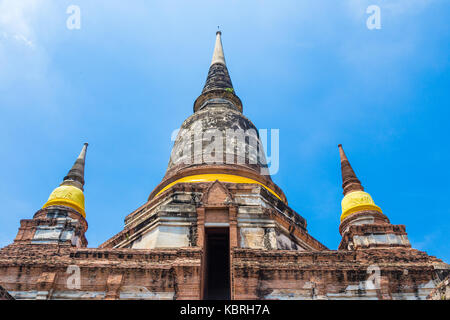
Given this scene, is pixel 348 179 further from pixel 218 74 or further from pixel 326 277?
pixel 218 74

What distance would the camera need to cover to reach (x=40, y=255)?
415 inches

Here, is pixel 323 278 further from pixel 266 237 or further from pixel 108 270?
pixel 108 270

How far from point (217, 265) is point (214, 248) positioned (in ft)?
1.96

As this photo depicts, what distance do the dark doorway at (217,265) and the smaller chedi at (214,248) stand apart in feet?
0.10

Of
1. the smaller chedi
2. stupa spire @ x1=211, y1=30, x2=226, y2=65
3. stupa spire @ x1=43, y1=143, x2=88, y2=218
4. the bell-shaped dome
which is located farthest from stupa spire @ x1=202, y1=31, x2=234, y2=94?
the bell-shaped dome

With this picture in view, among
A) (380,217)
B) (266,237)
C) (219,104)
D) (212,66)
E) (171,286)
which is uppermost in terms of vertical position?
(212,66)

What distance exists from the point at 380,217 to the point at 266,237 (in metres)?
3.96

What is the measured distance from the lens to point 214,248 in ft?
42.3

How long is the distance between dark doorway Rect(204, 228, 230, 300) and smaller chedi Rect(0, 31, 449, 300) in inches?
1.2

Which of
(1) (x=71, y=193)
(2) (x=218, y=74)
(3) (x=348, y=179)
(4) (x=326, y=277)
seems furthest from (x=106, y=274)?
(2) (x=218, y=74)

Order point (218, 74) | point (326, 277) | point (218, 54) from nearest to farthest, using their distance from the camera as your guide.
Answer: point (326, 277) → point (218, 74) → point (218, 54)

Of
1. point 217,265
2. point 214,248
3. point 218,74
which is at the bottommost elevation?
point 217,265

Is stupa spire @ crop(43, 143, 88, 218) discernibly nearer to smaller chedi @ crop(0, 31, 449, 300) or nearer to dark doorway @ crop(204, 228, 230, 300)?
smaller chedi @ crop(0, 31, 449, 300)
